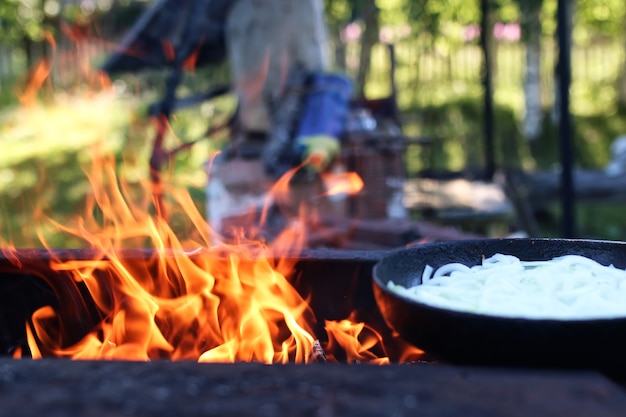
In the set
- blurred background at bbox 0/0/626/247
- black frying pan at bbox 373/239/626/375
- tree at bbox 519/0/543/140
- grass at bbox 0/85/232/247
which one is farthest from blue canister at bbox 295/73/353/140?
tree at bbox 519/0/543/140

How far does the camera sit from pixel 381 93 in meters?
16.4

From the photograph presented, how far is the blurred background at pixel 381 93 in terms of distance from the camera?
10.2 m

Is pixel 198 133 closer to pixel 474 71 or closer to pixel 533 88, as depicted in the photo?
pixel 474 71

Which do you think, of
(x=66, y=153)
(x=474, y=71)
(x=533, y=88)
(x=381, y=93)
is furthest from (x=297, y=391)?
(x=474, y=71)

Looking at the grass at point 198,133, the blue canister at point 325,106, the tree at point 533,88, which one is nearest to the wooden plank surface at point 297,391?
the blue canister at point 325,106

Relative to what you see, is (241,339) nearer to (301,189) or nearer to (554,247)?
(554,247)

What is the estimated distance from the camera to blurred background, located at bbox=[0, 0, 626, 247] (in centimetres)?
1016

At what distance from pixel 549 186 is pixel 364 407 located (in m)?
6.93

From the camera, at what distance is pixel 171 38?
7.01 metres

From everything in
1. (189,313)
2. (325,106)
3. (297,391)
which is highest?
(325,106)

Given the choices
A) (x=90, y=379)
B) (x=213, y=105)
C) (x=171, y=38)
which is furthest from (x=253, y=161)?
(x=213, y=105)

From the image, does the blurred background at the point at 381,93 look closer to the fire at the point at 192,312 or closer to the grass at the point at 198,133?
the grass at the point at 198,133

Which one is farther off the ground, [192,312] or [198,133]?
[192,312]

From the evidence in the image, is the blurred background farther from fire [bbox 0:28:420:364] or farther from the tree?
fire [bbox 0:28:420:364]
